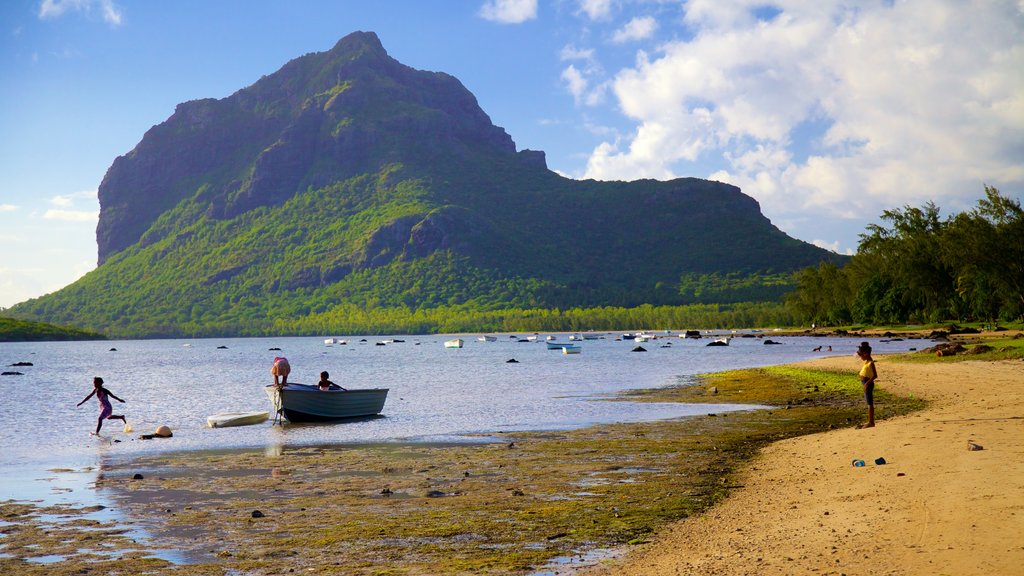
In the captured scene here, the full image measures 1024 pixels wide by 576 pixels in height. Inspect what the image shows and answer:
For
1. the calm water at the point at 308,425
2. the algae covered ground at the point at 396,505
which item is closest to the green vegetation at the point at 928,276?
the calm water at the point at 308,425

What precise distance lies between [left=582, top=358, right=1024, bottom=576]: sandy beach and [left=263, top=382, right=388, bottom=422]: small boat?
2105 centimetres

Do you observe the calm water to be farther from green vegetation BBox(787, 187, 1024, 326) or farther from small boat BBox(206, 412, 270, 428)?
green vegetation BBox(787, 187, 1024, 326)

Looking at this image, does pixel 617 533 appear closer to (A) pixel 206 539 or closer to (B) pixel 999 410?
(A) pixel 206 539

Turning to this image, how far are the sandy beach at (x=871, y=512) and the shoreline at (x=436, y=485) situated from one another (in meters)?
0.63

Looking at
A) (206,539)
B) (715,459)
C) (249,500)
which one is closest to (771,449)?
(715,459)

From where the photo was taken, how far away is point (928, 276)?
116 metres

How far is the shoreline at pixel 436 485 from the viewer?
13.6 m

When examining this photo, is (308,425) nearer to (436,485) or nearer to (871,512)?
(436,485)

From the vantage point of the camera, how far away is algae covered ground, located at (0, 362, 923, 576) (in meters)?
13.0

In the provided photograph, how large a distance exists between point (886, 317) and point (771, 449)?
118132mm

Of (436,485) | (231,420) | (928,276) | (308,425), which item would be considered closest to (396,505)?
(436,485)

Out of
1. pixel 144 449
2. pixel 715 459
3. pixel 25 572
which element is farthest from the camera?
pixel 144 449

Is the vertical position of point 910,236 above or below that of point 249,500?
above

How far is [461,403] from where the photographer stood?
45750 millimetres
